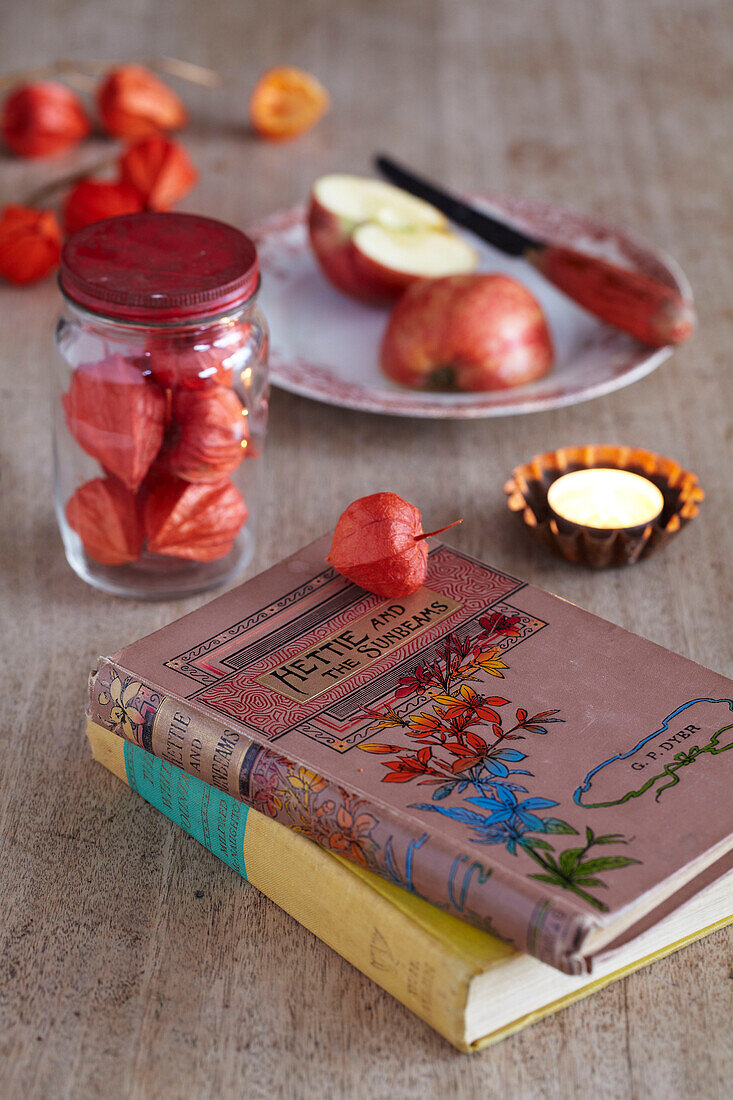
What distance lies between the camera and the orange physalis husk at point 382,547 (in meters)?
0.54

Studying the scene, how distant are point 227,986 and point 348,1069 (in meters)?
0.06

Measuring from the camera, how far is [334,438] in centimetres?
77

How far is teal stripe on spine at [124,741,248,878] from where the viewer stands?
48 centimetres

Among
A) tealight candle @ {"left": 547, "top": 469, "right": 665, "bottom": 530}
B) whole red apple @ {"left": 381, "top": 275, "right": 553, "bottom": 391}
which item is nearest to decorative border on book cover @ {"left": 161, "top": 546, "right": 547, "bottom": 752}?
tealight candle @ {"left": 547, "top": 469, "right": 665, "bottom": 530}

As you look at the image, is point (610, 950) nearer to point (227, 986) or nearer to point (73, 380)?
point (227, 986)

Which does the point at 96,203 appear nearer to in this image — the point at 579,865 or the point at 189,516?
the point at 189,516

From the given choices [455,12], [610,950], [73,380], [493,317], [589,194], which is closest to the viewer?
[610,950]

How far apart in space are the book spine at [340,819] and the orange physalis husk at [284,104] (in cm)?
79

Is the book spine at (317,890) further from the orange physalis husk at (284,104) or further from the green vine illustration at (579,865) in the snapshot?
the orange physalis husk at (284,104)

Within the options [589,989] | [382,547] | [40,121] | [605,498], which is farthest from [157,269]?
[40,121]

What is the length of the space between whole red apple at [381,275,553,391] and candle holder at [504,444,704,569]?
114 mm

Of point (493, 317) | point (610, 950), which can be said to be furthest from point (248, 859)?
point (493, 317)

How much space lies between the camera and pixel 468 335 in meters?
0.76

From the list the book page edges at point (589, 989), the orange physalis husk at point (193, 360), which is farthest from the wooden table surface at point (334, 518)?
the orange physalis husk at point (193, 360)
